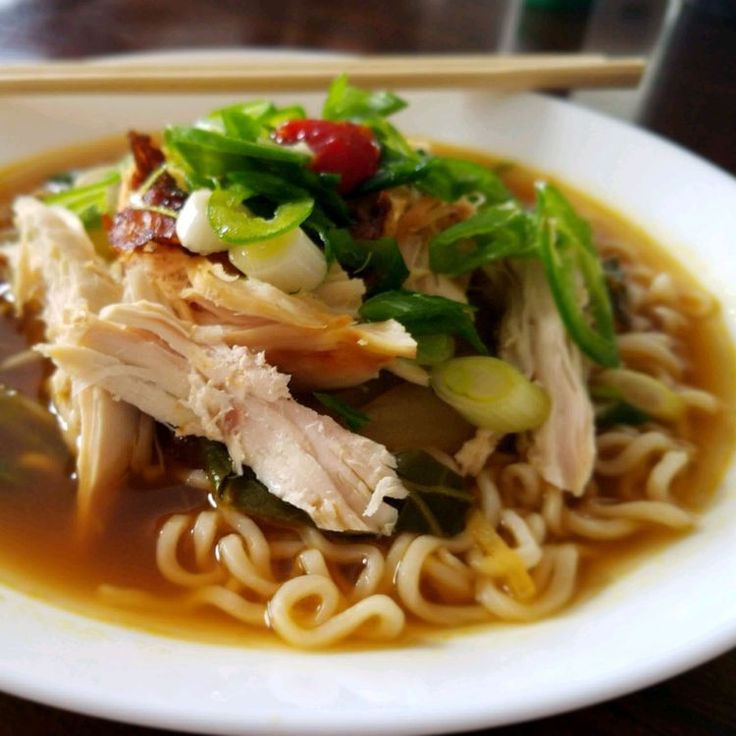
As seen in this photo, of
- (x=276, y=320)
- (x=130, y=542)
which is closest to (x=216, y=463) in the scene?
(x=130, y=542)

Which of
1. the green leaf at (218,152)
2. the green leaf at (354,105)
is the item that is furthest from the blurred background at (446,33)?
the green leaf at (218,152)

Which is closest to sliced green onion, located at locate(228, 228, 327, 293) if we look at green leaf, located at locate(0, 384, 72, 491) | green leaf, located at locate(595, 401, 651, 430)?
green leaf, located at locate(0, 384, 72, 491)

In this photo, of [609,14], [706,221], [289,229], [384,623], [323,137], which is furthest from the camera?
[609,14]

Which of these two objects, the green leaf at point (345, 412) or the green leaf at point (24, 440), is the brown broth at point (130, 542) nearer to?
the green leaf at point (24, 440)

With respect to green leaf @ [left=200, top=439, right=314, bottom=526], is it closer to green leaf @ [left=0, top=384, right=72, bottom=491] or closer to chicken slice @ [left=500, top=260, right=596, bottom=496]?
green leaf @ [left=0, top=384, right=72, bottom=491]

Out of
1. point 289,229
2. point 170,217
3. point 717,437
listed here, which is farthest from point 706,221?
point 170,217

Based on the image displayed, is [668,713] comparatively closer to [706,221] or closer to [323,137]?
[323,137]
